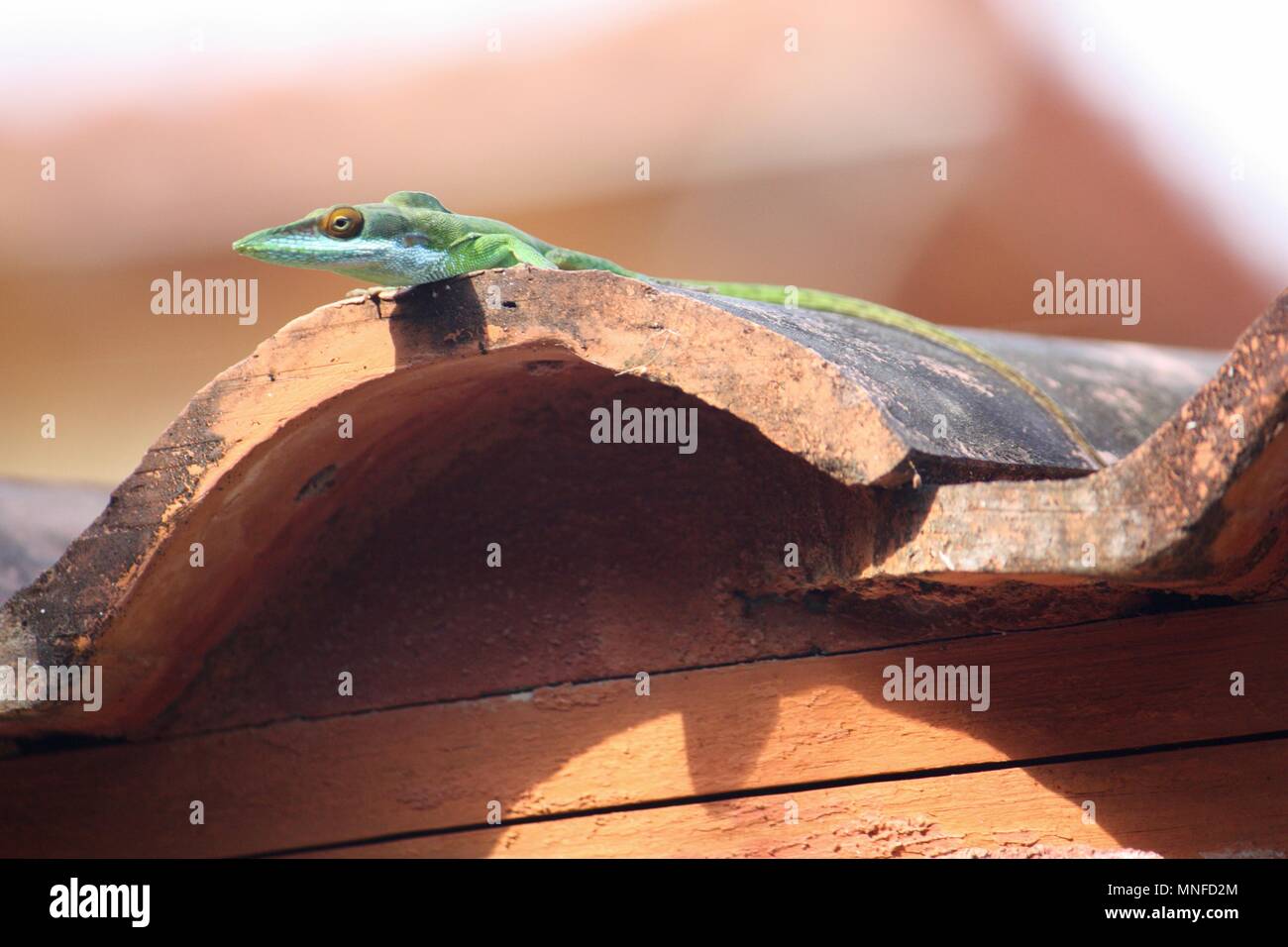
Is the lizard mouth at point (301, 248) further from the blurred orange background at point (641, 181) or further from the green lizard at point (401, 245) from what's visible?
the blurred orange background at point (641, 181)

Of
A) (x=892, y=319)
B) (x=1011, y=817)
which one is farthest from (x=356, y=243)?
(x=1011, y=817)

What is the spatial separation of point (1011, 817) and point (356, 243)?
2031 millimetres

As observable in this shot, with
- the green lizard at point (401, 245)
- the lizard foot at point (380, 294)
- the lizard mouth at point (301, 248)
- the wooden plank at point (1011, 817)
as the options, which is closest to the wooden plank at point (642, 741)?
the wooden plank at point (1011, 817)

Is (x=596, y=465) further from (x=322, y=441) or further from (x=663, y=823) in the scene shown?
(x=663, y=823)

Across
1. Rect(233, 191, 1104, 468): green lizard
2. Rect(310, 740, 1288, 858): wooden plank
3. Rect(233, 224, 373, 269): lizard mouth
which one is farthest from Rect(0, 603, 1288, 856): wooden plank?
Rect(233, 224, 373, 269): lizard mouth

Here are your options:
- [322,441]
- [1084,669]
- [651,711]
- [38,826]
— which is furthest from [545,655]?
[38,826]

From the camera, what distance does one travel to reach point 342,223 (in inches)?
113

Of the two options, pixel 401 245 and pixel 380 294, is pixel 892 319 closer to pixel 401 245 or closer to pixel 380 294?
pixel 401 245

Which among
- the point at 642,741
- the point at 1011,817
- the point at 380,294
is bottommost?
the point at 1011,817

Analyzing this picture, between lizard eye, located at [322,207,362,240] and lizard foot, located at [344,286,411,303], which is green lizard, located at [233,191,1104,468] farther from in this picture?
lizard foot, located at [344,286,411,303]

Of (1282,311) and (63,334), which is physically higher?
(63,334)

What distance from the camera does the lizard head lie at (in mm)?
2855

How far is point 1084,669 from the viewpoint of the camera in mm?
2486

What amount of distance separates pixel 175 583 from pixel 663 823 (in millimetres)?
1306
